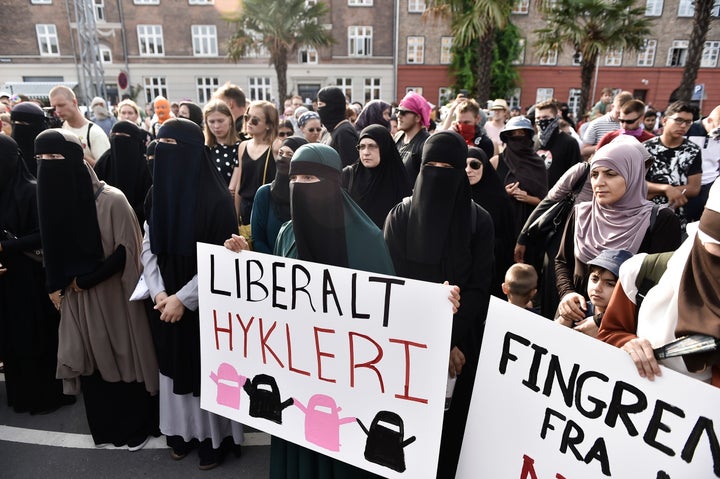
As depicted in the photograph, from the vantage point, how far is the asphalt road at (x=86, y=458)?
9.27 feet

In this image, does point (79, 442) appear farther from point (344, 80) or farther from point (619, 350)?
point (344, 80)

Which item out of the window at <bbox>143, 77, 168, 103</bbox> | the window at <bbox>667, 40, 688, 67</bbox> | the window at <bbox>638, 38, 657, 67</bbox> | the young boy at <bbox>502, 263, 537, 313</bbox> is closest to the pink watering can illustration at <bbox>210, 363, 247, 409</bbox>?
the young boy at <bbox>502, 263, 537, 313</bbox>

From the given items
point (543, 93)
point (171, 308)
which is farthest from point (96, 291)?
point (543, 93)

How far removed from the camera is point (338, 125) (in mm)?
5176

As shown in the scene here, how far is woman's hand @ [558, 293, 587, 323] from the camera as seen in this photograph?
6.89 ft

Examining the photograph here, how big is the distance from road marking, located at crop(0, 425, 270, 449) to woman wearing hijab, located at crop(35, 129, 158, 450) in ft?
0.34

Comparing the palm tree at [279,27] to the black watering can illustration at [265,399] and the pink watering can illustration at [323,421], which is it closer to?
the black watering can illustration at [265,399]

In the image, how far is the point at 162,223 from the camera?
2.53 m

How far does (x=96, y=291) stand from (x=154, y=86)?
101ft

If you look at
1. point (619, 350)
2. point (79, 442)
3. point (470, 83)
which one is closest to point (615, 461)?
point (619, 350)

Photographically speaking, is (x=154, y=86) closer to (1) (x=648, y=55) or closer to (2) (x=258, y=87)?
(2) (x=258, y=87)

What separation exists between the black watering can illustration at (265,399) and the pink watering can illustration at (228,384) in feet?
0.16

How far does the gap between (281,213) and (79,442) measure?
204 centimetres

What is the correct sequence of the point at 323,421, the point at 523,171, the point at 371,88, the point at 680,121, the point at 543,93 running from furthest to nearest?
the point at 371,88
the point at 543,93
the point at 523,171
the point at 680,121
the point at 323,421
